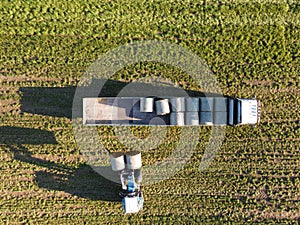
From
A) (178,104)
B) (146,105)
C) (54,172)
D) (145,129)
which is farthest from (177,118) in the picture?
(54,172)

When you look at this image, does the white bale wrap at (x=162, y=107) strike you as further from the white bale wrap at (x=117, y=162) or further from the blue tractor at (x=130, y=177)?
the white bale wrap at (x=117, y=162)

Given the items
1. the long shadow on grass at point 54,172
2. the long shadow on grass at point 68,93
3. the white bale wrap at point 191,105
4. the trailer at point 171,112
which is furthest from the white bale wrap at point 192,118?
the long shadow on grass at point 54,172

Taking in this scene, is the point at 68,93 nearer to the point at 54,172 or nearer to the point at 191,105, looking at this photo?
the point at 54,172

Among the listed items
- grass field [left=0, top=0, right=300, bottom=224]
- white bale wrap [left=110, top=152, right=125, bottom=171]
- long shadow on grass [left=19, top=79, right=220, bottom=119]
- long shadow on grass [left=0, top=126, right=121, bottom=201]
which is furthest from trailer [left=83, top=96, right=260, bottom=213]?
long shadow on grass [left=0, top=126, right=121, bottom=201]

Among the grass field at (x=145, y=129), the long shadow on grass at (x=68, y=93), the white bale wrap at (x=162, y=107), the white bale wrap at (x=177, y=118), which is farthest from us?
the long shadow on grass at (x=68, y=93)

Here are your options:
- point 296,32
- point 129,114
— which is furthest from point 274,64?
point 129,114

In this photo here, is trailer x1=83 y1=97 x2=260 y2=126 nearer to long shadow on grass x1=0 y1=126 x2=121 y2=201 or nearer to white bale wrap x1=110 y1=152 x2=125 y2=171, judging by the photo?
white bale wrap x1=110 y1=152 x2=125 y2=171
